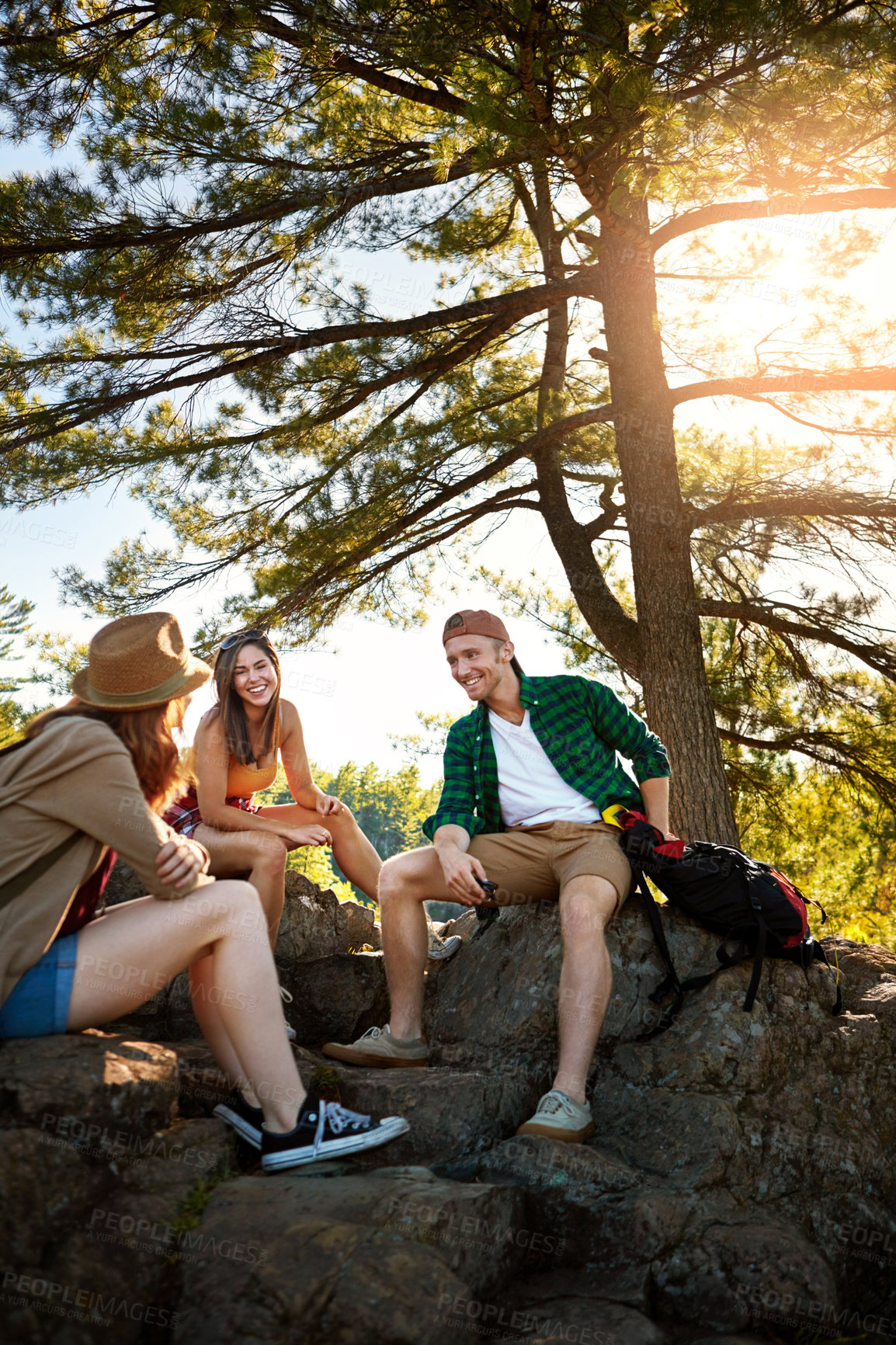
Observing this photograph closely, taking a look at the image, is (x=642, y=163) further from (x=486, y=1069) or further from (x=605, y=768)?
(x=486, y=1069)

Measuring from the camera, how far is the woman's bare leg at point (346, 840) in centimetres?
387

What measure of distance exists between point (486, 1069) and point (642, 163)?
12.4ft

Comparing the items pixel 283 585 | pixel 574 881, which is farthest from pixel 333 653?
pixel 574 881

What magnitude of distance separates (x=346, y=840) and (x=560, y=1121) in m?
1.51

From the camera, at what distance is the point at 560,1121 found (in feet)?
9.04

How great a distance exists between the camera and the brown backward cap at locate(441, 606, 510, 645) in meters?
3.61

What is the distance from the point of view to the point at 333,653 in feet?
23.4

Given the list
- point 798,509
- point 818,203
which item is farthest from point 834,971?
point 818,203

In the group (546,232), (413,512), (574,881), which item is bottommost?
(574,881)

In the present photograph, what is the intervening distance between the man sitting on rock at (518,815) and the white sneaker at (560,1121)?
0.18 m
